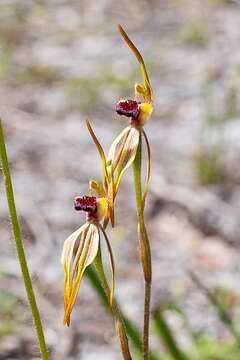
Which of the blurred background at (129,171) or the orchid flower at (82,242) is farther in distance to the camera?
the blurred background at (129,171)

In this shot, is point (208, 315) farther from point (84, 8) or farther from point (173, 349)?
point (84, 8)

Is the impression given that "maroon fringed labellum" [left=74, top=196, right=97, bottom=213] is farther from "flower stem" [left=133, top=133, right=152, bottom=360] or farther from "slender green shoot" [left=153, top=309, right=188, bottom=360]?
"slender green shoot" [left=153, top=309, right=188, bottom=360]

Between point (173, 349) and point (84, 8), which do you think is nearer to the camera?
point (173, 349)

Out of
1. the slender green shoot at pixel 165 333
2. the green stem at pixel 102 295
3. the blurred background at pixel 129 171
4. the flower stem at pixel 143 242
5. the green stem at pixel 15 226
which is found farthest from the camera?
the blurred background at pixel 129 171

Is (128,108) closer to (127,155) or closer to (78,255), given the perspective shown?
(127,155)

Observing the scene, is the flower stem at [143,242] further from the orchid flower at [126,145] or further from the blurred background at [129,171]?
the blurred background at [129,171]

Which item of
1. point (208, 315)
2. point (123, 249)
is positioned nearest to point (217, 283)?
point (208, 315)

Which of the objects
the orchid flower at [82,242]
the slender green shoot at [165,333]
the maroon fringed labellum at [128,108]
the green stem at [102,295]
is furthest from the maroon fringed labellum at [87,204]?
the slender green shoot at [165,333]

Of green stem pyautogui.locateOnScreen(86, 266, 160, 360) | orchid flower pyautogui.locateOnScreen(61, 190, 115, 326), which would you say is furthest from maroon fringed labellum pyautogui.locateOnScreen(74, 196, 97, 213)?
green stem pyautogui.locateOnScreen(86, 266, 160, 360)
